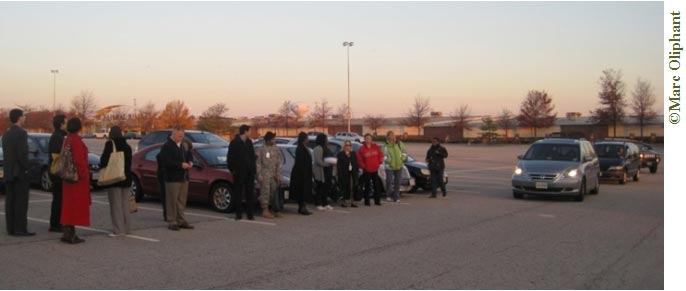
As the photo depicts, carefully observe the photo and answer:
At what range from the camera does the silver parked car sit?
1567cm

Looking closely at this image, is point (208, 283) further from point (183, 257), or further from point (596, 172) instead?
point (596, 172)

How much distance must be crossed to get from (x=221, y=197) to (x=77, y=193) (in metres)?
4.01

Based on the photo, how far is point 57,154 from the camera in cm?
927

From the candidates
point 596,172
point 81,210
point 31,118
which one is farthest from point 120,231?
point 31,118

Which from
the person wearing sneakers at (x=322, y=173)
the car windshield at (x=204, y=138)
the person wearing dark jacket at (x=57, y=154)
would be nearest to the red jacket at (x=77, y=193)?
the person wearing dark jacket at (x=57, y=154)

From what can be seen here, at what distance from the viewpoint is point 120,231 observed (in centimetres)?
961

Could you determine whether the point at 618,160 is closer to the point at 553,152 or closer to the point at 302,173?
the point at 553,152

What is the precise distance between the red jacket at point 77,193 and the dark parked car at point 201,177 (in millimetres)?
3839

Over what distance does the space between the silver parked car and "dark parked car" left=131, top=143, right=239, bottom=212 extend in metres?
7.56

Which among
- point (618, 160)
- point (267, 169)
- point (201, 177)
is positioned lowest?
point (201, 177)

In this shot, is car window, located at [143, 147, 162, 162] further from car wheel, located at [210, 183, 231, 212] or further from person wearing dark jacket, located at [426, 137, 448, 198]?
person wearing dark jacket, located at [426, 137, 448, 198]

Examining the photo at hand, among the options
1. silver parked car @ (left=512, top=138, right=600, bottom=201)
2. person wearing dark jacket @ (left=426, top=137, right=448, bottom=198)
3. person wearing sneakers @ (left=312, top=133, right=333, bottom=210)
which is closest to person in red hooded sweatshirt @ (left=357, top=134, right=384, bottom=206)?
person wearing sneakers @ (left=312, top=133, right=333, bottom=210)

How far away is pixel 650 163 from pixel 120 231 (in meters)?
26.5

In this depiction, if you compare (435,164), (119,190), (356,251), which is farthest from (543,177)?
(119,190)
